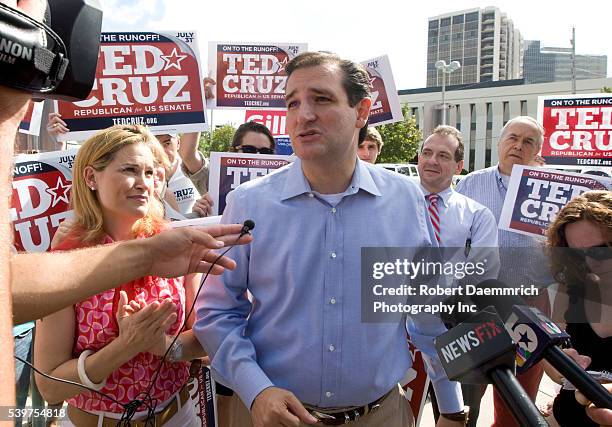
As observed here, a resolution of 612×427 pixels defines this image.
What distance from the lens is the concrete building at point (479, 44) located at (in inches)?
4124

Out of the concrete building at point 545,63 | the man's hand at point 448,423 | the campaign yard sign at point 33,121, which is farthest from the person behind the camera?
the concrete building at point 545,63

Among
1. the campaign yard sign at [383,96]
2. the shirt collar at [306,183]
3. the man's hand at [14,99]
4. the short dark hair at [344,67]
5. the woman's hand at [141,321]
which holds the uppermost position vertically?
the campaign yard sign at [383,96]

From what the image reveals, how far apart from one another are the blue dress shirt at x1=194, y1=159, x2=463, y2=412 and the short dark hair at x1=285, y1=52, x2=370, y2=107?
36 centimetres

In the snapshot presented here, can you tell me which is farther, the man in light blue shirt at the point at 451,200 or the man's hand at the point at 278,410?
the man in light blue shirt at the point at 451,200

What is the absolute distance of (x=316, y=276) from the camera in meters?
2.02

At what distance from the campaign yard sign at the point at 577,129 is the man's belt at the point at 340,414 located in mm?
3933

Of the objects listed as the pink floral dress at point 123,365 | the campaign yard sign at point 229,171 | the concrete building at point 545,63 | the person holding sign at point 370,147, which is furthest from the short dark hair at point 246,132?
the concrete building at point 545,63

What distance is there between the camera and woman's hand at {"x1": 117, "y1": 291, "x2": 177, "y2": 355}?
185 cm

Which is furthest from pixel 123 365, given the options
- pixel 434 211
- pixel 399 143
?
pixel 399 143

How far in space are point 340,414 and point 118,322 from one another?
866mm

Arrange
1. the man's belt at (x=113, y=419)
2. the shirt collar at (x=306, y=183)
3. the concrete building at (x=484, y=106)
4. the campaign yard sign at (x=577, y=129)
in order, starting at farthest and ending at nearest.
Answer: the concrete building at (x=484, y=106), the campaign yard sign at (x=577, y=129), the shirt collar at (x=306, y=183), the man's belt at (x=113, y=419)

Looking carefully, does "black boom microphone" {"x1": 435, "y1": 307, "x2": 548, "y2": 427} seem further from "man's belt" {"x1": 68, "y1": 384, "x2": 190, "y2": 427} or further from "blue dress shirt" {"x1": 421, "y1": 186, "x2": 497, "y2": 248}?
"blue dress shirt" {"x1": 421, "y1": 186, "x2": 497, "y2": 248}

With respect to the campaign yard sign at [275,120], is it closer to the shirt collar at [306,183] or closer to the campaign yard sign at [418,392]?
the campaign yard sign at [418,392]

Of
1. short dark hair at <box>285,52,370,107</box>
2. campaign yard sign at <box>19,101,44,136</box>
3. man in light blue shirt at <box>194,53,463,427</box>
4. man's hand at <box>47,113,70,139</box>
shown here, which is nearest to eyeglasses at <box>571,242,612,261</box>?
man in light blue shirt at <box>194,53,463,427</box>
